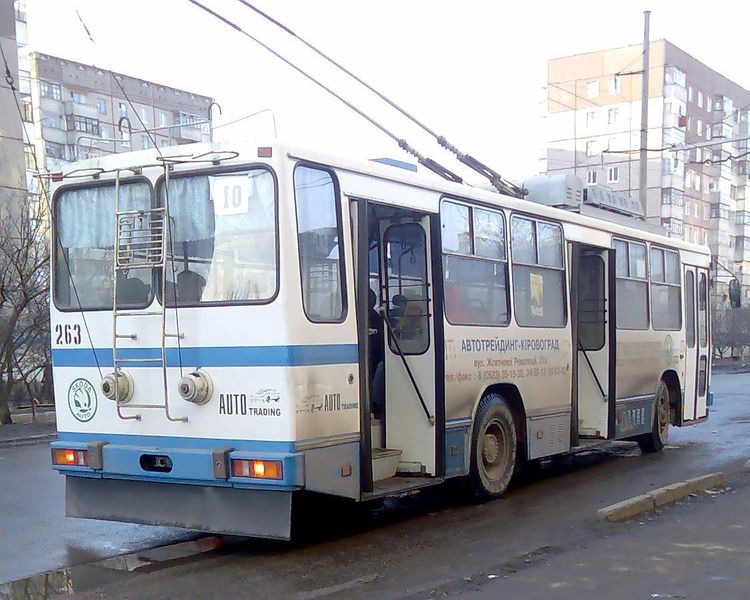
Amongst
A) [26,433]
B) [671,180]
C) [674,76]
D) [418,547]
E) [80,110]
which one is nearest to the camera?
[418,547]

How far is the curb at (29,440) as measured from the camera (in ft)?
57.9

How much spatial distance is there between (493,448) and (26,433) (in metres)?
12.6

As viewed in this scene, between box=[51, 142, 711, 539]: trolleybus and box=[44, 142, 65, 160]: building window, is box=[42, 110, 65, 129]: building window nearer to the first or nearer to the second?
box=[44, 142, 65, 160]: building window

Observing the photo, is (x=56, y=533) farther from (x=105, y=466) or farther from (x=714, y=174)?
(x=714, y=174)

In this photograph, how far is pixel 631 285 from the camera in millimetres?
12836

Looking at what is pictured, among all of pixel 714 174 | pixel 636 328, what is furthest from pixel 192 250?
pixel 714 174

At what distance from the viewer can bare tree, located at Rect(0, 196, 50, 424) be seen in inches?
785

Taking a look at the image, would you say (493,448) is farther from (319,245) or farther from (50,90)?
(50,90)

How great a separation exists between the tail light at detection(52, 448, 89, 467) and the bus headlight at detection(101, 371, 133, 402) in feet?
Answer: 1.90

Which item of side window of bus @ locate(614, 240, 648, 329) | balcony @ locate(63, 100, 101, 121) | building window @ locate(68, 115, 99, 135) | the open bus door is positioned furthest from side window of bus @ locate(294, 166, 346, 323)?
balcony @ locate(63, 100, 101, 121)

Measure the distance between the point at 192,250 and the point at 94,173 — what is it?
1.22m

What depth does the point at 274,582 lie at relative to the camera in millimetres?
6652

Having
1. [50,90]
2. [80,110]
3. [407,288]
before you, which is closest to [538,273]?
[407,288]

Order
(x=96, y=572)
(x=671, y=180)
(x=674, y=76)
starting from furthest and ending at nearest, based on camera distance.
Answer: (x=671, y=180) < (x=674, y=76) < (x=96, y=572)
